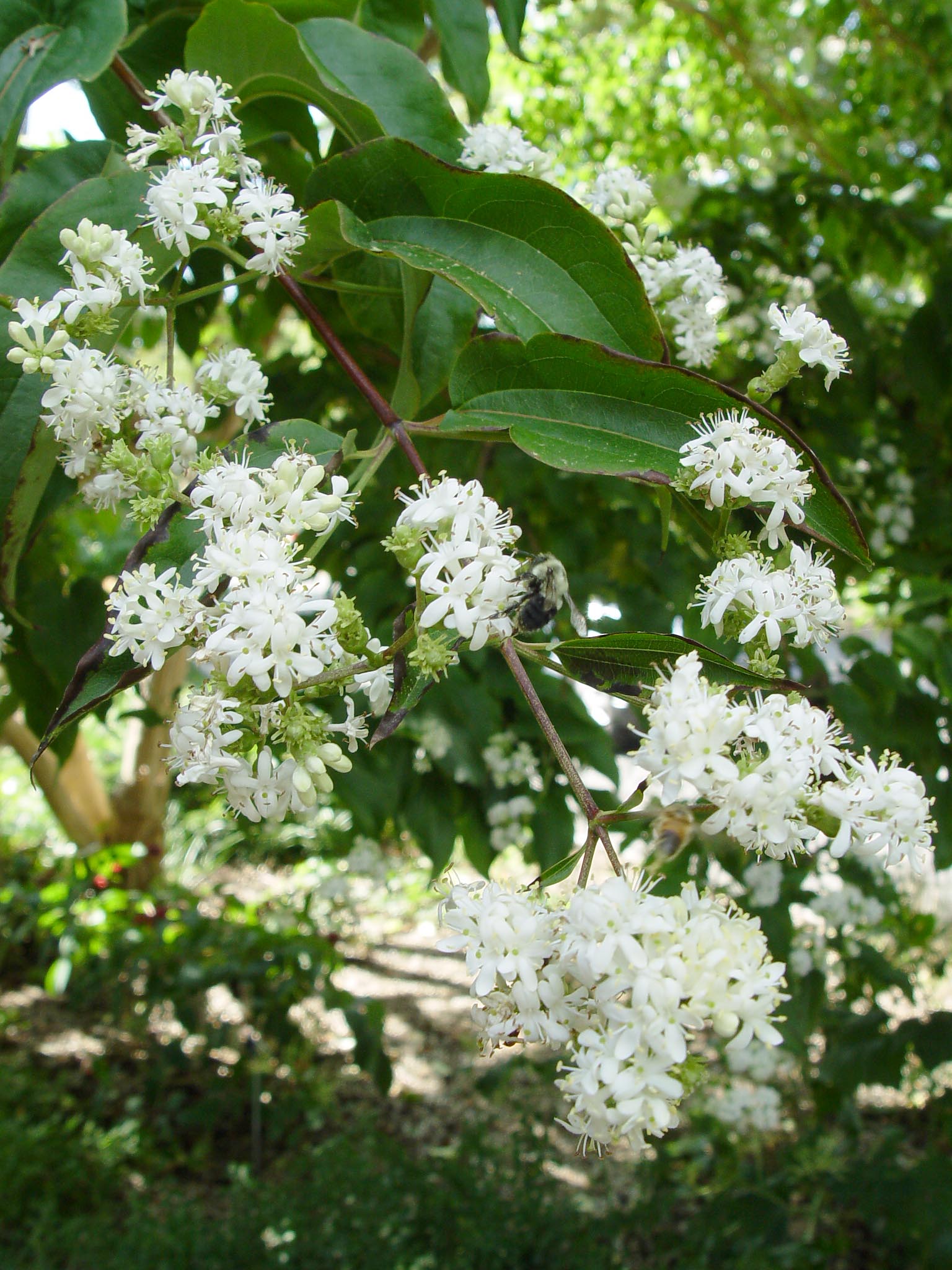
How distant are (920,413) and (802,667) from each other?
914 mm

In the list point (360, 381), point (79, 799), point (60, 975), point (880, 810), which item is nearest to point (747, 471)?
point (880, 810)

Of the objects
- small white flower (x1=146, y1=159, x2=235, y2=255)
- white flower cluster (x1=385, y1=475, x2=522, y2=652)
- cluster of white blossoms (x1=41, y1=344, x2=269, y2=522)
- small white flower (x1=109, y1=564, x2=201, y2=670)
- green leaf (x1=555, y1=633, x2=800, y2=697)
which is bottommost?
small white flower (x1=109, y1=564, x2=201, y2=670)

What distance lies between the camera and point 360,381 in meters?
0.70

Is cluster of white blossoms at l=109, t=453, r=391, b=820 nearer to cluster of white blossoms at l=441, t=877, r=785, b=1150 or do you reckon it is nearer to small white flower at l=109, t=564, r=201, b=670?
small white flower at l=109, t=564, r=201, b=670

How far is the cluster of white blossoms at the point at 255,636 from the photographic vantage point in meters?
0.49

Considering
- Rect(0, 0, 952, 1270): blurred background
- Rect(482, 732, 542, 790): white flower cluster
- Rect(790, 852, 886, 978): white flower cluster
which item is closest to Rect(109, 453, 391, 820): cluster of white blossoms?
Rect(0, 0, 952, 1270): blurred background

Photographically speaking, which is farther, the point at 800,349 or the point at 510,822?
the point at 510,822

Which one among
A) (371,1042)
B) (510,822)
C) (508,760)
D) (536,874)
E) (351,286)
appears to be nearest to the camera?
(351,286)

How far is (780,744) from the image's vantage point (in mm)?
469

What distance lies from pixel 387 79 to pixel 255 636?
0.54 m

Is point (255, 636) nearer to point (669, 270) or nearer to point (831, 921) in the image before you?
point (669, 270)

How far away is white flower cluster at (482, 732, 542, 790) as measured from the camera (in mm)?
1461

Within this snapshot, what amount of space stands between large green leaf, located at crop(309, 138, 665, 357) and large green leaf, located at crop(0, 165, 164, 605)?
150 millimetres

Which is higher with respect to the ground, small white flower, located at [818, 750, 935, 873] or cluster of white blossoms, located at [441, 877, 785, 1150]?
small white flower, located at [818, 750, 935, 873]
